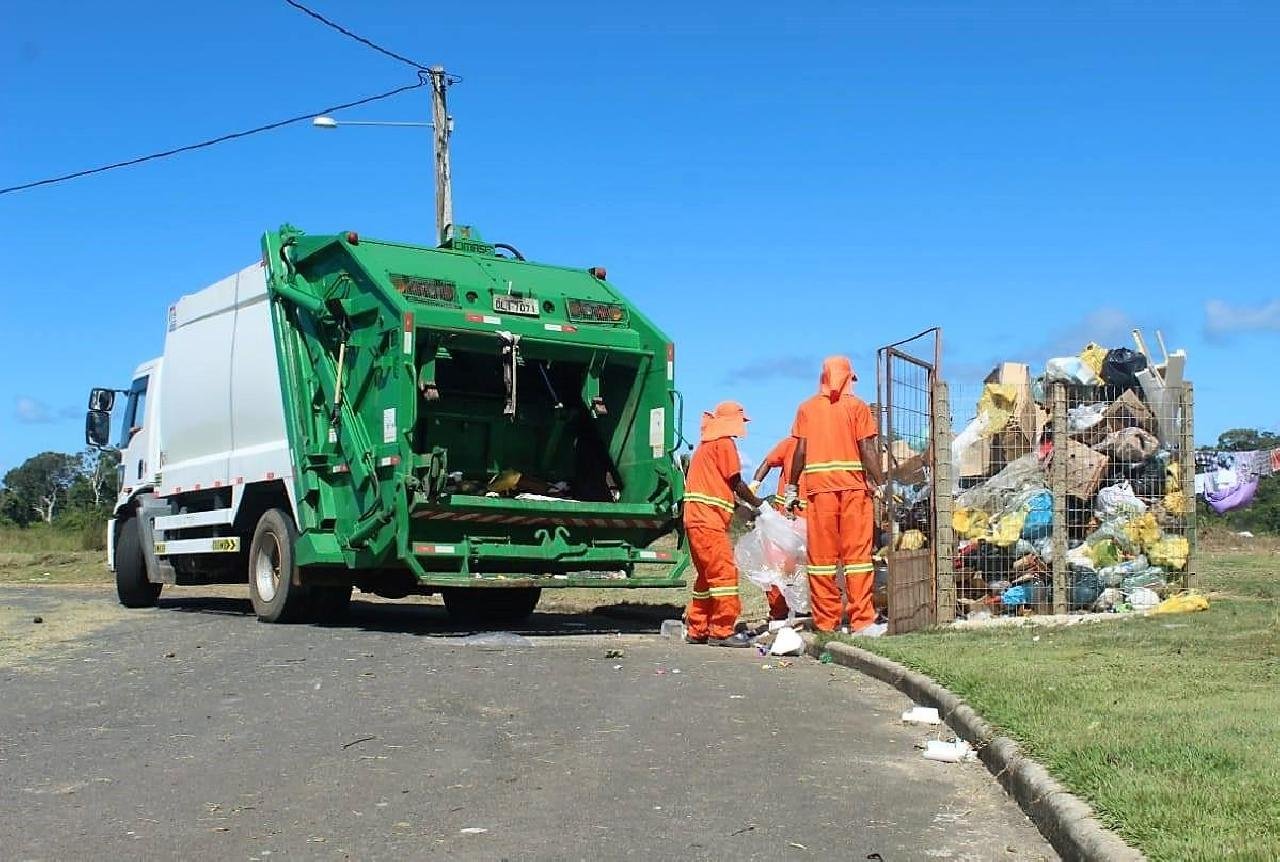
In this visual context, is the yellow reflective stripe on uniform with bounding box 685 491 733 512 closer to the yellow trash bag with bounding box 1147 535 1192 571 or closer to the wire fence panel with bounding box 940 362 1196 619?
the wire fence panel with bounding box 940 362 1196 619

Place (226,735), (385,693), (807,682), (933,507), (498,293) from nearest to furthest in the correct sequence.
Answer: (226,735), (385,693), (807,682), (933,507), (498,293)

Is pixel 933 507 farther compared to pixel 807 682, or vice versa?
pixel 933 507

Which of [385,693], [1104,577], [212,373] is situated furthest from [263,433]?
[1104,577]

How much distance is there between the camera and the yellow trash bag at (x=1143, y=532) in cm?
1134

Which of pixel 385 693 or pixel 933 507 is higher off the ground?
pixel 933 507

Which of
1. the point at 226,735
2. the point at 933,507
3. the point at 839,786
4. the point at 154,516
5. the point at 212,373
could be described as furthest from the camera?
the point at 154,516

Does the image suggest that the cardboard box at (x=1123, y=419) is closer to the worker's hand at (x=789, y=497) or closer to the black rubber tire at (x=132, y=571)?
the worker's hand at (x=789, y=497)

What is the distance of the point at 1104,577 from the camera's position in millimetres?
11195

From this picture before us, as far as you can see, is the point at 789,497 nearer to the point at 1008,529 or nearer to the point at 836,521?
the point at 836,521

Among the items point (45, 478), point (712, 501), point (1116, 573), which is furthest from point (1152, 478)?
point (45, 478)

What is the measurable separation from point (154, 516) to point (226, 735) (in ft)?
29.3

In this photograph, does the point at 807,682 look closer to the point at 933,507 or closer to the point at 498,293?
the point at 933,507

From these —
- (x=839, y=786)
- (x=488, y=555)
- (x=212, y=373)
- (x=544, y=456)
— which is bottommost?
(x=839, y=786)

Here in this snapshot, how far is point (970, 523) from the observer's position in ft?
36.7
